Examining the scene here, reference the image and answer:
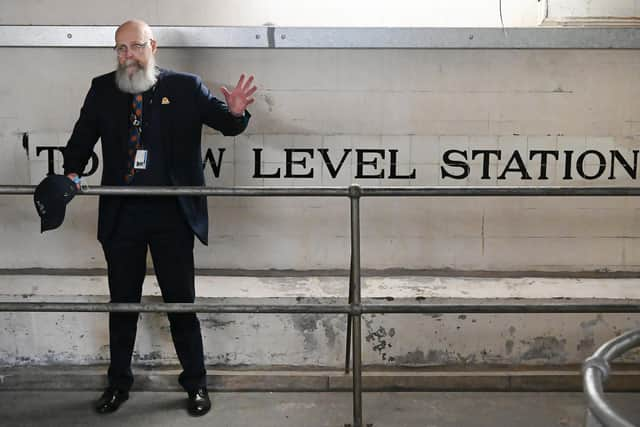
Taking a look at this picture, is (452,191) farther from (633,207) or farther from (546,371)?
(633,207)

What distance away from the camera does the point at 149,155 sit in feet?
11.7

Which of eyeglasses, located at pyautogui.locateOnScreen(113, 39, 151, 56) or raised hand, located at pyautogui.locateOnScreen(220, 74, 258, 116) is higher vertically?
eyeglasses, located at pyautogui.locateOnScreen(113, 39, 151, 56)

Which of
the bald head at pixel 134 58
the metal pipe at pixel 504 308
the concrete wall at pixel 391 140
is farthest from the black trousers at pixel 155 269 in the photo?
the concrete wall at pixel 391 140

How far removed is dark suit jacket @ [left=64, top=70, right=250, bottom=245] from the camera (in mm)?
3586

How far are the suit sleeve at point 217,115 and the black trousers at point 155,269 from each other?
1.32 ft

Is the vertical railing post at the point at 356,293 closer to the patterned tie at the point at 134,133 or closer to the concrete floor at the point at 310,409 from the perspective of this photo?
the concrete floor at the point at 310,409

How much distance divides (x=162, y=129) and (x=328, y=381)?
5.05 feet

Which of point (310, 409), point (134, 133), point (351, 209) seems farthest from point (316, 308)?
point (134, 133)

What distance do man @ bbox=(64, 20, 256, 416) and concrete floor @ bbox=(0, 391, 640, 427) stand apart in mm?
323

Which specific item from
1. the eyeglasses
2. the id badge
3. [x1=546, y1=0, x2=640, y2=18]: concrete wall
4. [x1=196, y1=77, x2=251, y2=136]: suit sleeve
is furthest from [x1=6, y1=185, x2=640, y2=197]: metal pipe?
[x1=546, y1=0, x2=640, y2=18]: concrete wall

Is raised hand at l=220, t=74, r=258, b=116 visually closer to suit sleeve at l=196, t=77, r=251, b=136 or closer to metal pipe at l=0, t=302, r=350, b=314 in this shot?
suit sleeve at l=196, t=77, r=251, b=136

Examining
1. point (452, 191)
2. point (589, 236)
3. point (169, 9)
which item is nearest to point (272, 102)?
point (169, 9)

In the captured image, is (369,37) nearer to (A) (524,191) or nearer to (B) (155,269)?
(A) (524,191)

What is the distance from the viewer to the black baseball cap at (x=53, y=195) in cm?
335
